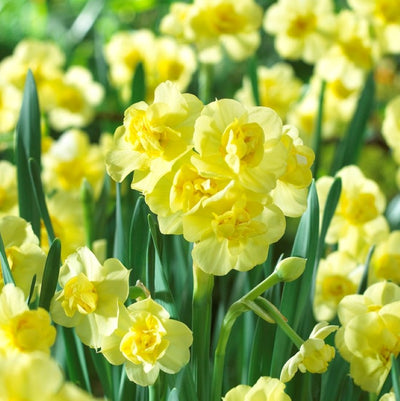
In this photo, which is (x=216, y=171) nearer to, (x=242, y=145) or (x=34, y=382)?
(x=242, y=145)

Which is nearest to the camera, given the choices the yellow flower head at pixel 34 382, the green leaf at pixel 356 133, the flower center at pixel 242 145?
the yellow flower head at pixel 34 382

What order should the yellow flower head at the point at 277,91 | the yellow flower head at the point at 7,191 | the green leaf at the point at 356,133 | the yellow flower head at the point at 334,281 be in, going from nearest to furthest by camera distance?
the yellow flower head at the point at 334,281
the yellow flower head at the point at 7,191
the green leaf at the point at 356,133
the yellow flower head at the point at 277,91

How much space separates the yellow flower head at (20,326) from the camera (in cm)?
54

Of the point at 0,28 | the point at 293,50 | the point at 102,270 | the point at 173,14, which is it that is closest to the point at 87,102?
the point at 173,14

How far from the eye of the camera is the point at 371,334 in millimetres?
642

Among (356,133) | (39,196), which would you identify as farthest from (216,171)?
(356,133)

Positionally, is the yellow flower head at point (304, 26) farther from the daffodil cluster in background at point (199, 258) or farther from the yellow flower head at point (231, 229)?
the yellow flower head at point (231, 229)

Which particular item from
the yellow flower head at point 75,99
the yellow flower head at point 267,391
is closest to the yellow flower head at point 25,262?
the yellow flower head at point 267,391

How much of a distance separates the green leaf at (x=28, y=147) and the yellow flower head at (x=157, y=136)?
0.28 meters

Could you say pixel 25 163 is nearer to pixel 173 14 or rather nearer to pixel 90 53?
pixel 173 14

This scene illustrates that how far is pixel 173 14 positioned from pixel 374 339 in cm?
80

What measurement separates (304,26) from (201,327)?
0.84 metres

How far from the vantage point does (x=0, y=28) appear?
243 centimetres

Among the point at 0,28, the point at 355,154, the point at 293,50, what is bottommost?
the point at 0,28
